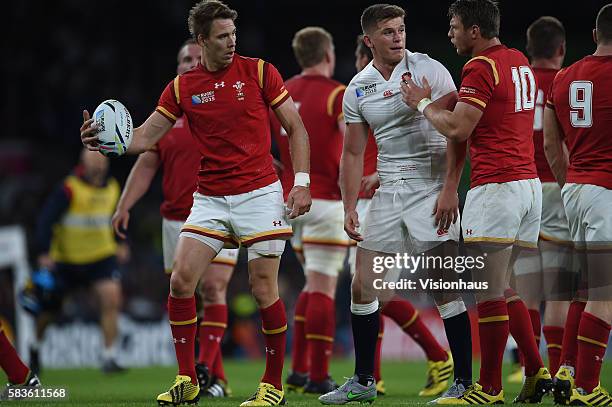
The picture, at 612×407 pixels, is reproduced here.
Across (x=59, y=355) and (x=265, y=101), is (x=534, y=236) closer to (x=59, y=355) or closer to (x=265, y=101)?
(x=265, y=101)

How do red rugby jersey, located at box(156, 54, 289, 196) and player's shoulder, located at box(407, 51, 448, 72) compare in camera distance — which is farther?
player's shoulder, located at box(407, 51, 448, 72)

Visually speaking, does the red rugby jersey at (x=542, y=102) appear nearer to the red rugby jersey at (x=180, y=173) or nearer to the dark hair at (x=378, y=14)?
the dark hair at (x=378, y=14)

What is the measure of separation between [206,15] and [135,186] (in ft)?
7.52

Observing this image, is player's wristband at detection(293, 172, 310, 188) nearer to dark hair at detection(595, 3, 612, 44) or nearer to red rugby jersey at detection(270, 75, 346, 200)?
dark hair at detection(595, 3, 612, 44)

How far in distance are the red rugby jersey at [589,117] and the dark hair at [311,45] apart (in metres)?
2.72

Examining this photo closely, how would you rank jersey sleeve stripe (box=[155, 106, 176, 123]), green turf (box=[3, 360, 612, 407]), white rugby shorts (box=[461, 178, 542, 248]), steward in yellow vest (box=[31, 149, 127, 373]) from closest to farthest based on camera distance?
white rugby shorts (box=[461, 178, 542, 248]), jersey sleeve stripe (box=[155, 106, 176, 123]), green turf (box=[3, 360, 612, 407]), steward in yellow vest (box=[31, 149, 127, 373])

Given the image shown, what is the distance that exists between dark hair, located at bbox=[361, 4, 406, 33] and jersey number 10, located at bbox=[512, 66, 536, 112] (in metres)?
0.87

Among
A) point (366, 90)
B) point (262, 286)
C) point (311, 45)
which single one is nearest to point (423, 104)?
point (366, 90)

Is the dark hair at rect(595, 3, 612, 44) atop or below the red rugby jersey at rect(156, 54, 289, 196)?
atop

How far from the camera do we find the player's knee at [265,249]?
6422 millimetres

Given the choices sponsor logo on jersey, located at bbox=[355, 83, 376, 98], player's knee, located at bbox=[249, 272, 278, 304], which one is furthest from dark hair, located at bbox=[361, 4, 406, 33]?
player's knee, located at bbox=[249, 272, 278, 304]

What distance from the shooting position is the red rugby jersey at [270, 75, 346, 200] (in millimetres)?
8602

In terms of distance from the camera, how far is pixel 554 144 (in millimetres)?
6723

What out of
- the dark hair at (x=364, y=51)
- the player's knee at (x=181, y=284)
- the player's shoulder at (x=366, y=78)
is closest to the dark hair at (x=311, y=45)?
the dark hair at (x=364, y=51)
